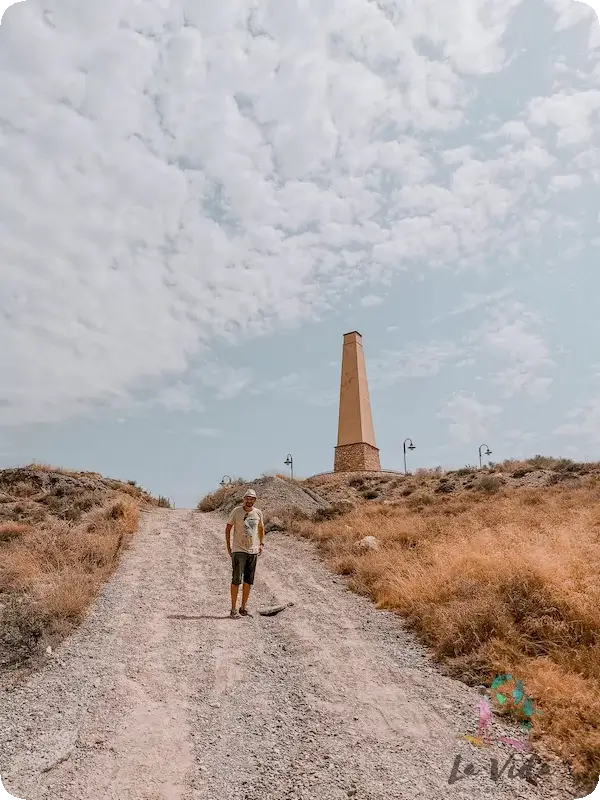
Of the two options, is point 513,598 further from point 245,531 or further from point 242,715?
point 245,531

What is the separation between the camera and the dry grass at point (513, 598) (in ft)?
16.3

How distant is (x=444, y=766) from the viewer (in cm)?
432

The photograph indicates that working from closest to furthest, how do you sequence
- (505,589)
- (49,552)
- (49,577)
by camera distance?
(505,589)
(49,577)
(49,552)

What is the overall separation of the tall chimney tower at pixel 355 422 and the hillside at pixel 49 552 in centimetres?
1606

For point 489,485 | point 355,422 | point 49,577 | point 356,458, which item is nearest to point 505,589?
point 49,577

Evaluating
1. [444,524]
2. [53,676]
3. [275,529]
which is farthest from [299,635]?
[275,529]

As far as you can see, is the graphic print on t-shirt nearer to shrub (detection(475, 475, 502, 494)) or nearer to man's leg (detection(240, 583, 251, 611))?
man's leg (detection(240, 583, 251, 611))

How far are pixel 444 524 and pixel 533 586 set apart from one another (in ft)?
22.7

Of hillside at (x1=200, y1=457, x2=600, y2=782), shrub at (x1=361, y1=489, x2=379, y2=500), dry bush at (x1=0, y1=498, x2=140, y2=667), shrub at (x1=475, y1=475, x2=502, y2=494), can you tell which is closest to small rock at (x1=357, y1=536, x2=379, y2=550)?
hillside at (x1=200, y1=457, x2=600, y2=782)

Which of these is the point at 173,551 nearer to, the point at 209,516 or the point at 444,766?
the point at 209,516

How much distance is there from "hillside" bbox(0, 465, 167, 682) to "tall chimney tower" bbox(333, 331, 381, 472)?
16058 millimetres

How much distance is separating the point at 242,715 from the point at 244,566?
148 inches

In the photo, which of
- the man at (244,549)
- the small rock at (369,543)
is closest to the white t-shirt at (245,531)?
the man at (244,549)

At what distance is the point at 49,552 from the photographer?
36.7 feet
